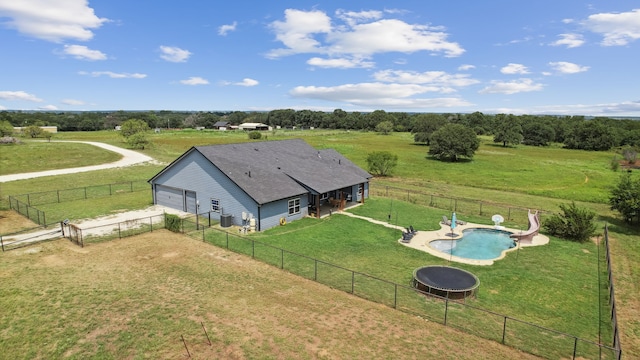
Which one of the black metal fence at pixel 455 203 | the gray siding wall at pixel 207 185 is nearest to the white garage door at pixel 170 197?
the gray siding wall at pixel 207 185

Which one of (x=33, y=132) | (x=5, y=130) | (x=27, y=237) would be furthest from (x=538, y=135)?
(x=33, y=132)

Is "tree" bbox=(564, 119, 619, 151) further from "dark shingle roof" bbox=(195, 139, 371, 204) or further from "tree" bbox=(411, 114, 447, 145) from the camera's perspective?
"dark shingle roof" bbox=(195, 139, 371, 204)

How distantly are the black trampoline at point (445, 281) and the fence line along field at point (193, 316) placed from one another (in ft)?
8.79

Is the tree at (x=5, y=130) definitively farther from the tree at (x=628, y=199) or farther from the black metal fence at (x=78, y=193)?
the tree at (x=628, y=199)

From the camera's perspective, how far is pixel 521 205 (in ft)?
127

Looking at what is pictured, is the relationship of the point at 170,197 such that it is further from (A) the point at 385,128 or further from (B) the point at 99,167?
(A) the point at 385,128

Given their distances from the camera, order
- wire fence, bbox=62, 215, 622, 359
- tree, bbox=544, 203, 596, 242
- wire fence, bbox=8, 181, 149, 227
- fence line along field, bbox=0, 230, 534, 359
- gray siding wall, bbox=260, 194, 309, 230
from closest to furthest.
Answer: fence line along field, bbox=0, 230, 534, 359
wire fence, bbox=62, 215, 622, 359
tree, bbox=544, 203, 596, 242
gray siding wall, bbox=260, 194, 309, 230
wire fence, bbox=8, 181, 149, 227

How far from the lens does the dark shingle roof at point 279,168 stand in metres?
29.0

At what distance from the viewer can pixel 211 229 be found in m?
27.4

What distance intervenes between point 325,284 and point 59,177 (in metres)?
45.5

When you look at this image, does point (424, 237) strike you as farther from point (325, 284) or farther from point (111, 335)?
point (111, 335)

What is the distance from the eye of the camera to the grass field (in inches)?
677

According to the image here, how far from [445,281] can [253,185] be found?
628 inches

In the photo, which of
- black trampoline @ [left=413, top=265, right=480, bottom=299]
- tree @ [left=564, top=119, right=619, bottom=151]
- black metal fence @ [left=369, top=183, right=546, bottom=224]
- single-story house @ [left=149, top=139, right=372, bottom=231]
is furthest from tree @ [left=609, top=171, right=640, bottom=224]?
tree @ [left=564, top=119, right=619, bottom=151]
